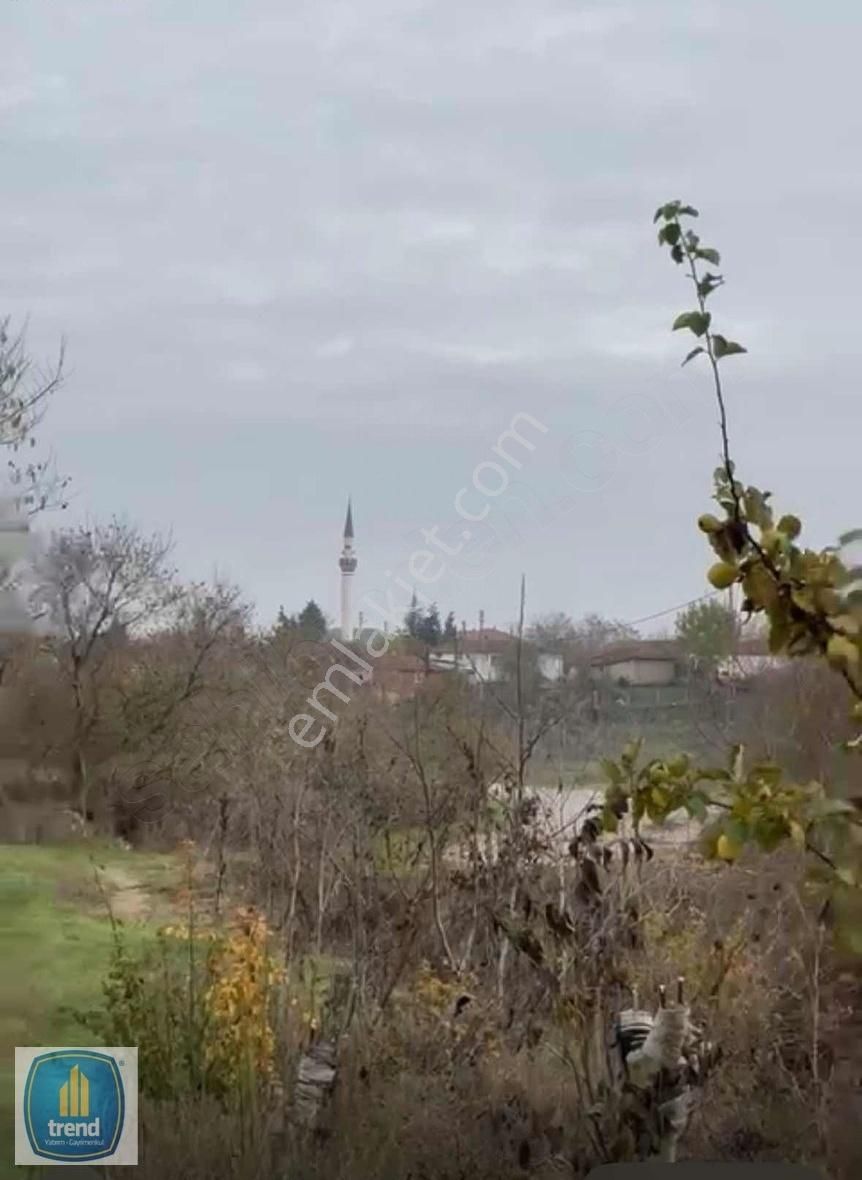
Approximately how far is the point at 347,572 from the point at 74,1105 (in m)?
0.97

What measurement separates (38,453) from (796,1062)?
5.32 feet

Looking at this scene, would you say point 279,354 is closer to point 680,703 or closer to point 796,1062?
point 680,703

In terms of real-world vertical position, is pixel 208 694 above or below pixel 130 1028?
above

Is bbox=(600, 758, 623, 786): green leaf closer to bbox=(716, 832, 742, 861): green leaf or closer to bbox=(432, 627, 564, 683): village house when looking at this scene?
bbox=(716, 832, 742, 861): green leaf

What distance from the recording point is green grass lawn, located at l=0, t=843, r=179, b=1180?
209 centimetres

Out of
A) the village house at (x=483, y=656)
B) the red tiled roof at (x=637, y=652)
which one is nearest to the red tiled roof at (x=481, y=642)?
the village house at (x=483, y=656)

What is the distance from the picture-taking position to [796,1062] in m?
2.17

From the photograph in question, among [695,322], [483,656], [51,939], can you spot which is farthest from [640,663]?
[51,939]

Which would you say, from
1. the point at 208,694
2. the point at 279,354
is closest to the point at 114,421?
the point at 279,354

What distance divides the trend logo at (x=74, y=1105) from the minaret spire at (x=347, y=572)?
793 mm

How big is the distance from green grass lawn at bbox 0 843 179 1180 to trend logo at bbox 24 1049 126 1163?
0.03 meters

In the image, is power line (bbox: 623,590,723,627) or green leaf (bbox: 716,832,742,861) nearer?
green leaf (bbox: 716,832,742,861)

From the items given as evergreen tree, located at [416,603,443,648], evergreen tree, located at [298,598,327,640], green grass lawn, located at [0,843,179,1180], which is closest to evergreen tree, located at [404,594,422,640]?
evergreen tree, located at [416,603,443,648]

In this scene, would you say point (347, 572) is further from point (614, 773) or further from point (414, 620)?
point (614, 773)
